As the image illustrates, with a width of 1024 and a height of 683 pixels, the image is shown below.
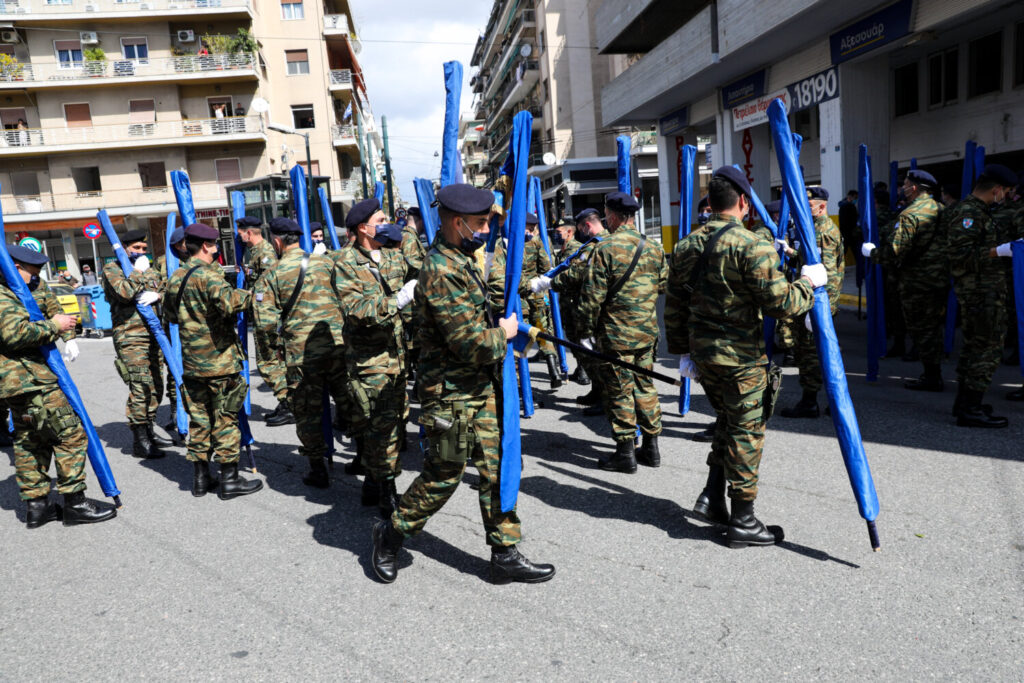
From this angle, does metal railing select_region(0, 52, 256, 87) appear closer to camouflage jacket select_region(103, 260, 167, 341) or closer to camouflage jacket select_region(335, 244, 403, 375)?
camouflage jacket select_region(103, 260, 167, 341)

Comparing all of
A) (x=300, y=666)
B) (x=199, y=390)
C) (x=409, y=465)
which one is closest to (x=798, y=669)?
(x=300, y=666)

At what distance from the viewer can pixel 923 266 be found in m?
6.67

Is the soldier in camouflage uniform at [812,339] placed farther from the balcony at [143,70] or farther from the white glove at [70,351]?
the balcony at [143,70]

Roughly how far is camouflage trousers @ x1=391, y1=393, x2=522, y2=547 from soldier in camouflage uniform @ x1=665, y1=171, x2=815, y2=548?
1.24 meters

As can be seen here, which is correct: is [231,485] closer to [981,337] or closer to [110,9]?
[981,337]

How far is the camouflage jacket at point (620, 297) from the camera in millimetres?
5512

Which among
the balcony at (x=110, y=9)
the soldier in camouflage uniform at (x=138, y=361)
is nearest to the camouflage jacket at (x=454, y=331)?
the soldier in camouflage uniform at (x=138, y=361)

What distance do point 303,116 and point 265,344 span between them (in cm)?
3760

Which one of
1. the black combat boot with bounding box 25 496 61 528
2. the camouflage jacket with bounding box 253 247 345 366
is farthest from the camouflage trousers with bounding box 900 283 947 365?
the black combat boot with bounding box 25 496 61 528

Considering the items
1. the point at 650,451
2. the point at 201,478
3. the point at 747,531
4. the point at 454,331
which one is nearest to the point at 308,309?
the point at 201,478

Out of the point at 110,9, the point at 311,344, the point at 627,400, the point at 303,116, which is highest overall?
the point at 110,9

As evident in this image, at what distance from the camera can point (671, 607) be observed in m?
3.42

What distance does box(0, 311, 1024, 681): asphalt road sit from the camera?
3059 mm

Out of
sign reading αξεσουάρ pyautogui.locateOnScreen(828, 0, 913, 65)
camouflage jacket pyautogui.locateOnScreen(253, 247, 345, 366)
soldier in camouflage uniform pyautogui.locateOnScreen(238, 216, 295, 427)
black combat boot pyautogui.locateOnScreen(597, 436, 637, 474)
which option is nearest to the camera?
camouflage jacket pyautogui.locateOnScreen(253, 247, 345, 366)
